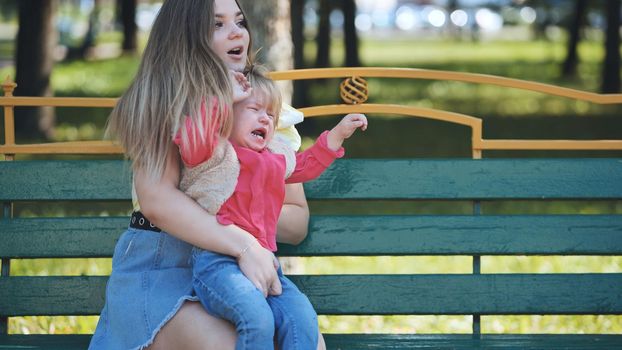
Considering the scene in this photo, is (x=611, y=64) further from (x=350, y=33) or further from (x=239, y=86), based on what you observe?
(x=239, y=86)

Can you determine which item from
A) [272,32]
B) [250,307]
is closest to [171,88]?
[250,307]

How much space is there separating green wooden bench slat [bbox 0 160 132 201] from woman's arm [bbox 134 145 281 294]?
728mm

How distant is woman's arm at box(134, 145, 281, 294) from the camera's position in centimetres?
317

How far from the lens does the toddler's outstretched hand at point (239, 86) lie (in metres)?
3.29

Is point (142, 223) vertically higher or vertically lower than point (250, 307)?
higher

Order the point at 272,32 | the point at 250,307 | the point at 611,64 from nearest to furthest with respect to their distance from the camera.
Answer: the point at 250,307 < the point at 272,32 < the point at 611,64

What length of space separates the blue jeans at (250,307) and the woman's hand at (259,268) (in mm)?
20

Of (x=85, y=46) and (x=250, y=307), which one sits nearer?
(x=250, y=307)

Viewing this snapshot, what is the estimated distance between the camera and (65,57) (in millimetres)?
29766

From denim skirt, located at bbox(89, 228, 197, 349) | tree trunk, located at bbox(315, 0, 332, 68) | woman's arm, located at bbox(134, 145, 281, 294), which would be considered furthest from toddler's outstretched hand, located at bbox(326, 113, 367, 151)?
tree trunk, located at bbox(315, 0, 332, 68)

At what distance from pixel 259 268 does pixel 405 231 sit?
938 millimetres

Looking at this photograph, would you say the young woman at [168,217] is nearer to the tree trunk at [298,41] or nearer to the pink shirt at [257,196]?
the pink shirt at [257,196]

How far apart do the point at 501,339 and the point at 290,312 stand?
1048mm

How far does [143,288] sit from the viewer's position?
3.28 metres
